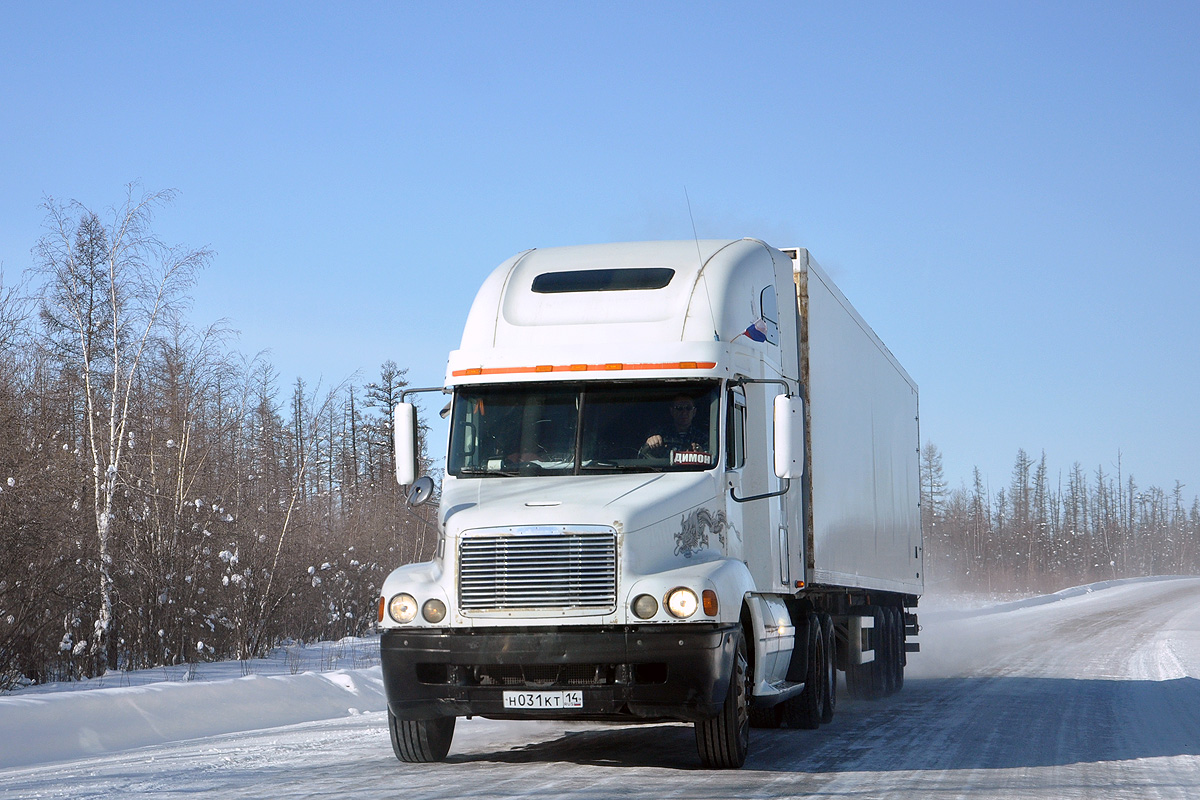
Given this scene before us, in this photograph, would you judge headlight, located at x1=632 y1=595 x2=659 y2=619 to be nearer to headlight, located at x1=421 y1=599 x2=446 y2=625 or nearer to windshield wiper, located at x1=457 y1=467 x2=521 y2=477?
headlight, located at x1=421 y1=599 x2=446 y2=625

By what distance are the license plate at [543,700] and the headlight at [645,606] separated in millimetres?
623

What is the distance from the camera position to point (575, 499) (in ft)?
27.1

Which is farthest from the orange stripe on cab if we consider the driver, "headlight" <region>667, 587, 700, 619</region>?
"headlight" <region>667, 587, 700, 619</region>

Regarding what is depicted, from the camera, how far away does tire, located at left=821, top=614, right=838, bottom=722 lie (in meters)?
11.7

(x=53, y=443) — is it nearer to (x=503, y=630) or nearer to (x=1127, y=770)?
(x=503, y=630)

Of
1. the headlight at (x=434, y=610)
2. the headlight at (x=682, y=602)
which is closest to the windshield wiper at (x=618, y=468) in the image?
the headlight at (x=682, y=602)

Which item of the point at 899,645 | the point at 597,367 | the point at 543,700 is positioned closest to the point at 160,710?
the point at 543,700

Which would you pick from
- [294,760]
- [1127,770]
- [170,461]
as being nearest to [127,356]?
[170,461]

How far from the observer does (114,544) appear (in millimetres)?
16766

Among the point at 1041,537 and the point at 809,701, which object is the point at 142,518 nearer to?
the point at 809,701

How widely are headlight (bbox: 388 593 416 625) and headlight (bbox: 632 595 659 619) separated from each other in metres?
1.48

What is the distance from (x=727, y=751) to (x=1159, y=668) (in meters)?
14.7

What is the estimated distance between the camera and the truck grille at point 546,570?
7.92m

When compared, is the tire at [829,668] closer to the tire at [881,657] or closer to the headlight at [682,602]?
the tire at [881,657]
